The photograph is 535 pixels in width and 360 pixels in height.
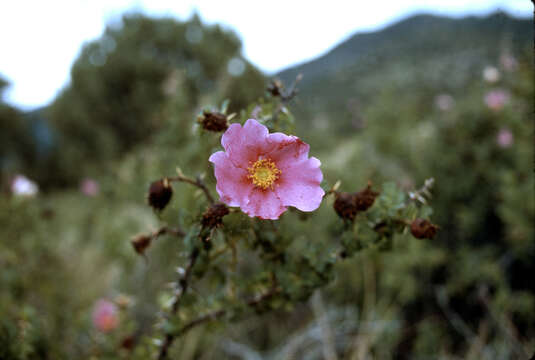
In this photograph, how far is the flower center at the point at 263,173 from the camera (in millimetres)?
837

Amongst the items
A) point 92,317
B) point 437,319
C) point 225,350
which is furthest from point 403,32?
point 92,317

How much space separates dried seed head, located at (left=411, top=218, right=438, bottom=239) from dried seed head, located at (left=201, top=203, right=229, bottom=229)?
0.47 metres

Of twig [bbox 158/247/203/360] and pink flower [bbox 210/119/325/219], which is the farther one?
twig [bbox 158/247/203/360]

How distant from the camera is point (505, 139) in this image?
8.99 feet

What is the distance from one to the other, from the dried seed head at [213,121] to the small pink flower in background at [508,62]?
3.37 metres

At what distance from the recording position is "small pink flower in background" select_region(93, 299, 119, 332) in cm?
180

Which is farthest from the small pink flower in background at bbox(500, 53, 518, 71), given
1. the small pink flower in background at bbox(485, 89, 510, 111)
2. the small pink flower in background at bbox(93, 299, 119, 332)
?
the small pink flower in background at bbox(93, 299, 119, 332)

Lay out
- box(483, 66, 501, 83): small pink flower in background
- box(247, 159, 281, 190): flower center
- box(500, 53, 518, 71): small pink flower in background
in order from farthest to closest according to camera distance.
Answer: box(483, 66, 501, 83): small pink flower in background
box(500, 53, 518, 71): small pink flower in background
box(247, 159, 281, 190): flower center

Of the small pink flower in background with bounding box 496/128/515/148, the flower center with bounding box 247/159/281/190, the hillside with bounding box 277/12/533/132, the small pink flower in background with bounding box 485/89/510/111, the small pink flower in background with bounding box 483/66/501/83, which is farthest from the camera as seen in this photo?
the small pink flower in background with bounding box 483/66/501/83

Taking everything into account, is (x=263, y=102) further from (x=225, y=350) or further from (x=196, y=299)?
(x=225, y=350)

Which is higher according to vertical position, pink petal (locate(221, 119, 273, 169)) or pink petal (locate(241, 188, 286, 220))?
pink petal (locate(221, 119, 273, 169))

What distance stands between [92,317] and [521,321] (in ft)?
8.94

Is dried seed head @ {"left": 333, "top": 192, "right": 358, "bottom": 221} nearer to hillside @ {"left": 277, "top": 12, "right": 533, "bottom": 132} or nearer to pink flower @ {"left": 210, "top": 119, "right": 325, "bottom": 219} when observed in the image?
pink flower @ {"left": 210, "top": 119, "right": 325, "bottom": 219}

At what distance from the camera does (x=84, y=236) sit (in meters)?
5.11
